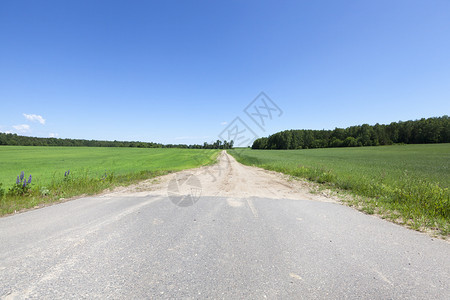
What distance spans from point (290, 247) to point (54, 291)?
3.35m

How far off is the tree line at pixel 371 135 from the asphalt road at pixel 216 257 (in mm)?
89752

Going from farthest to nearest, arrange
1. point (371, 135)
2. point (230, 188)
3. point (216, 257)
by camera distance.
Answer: point (371, 135) → point (230, 188) → point (216, 257)

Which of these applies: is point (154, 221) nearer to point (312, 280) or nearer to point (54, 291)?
point (54, 291)

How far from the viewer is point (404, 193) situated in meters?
6.04

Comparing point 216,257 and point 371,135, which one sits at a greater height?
point 371,135

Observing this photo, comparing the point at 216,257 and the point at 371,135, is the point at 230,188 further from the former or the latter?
the point at 371,135

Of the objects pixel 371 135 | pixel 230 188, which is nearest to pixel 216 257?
pixel 230 188

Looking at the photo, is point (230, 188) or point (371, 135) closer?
point (230, 188)

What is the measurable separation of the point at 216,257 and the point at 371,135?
101m

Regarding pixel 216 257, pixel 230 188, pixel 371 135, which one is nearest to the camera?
pixel 216 257

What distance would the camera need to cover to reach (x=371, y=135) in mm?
76188

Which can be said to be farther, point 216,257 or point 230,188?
point 230,188

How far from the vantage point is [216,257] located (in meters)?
2.65

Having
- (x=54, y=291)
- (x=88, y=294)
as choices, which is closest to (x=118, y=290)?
(x=88, y=294)
